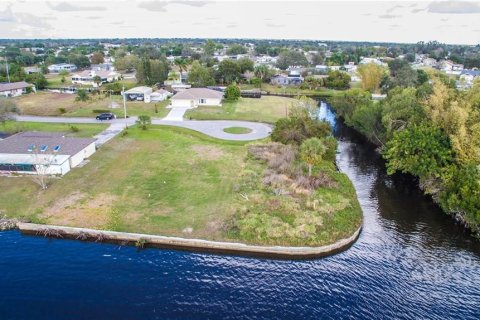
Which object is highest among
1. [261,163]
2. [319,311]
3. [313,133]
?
[313,133]

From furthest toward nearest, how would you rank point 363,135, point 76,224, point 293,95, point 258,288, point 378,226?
point 293,95
point 363,135
point 378,226
point 76,224
point 258,288

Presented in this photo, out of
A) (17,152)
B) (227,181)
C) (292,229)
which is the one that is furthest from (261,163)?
(17,152)

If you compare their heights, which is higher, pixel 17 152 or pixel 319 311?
pixel 17 152

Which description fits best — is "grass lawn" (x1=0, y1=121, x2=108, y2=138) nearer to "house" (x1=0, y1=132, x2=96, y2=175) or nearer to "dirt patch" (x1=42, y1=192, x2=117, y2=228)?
"house" (x1=0, y1=132, x2=96, y2=175)

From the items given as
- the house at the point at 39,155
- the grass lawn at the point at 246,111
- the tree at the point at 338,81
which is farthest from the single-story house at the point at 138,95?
the tree at the point at 338,81

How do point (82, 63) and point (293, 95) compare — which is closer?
point (293, 95)

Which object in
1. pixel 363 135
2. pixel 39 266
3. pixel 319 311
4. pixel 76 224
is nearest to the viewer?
pixel 319 311

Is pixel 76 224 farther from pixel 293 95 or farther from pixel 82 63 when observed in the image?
pixel 82 63

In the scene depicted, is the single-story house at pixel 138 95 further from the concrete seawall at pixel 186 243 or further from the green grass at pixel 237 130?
the concrete seawall at pixel 186 243
